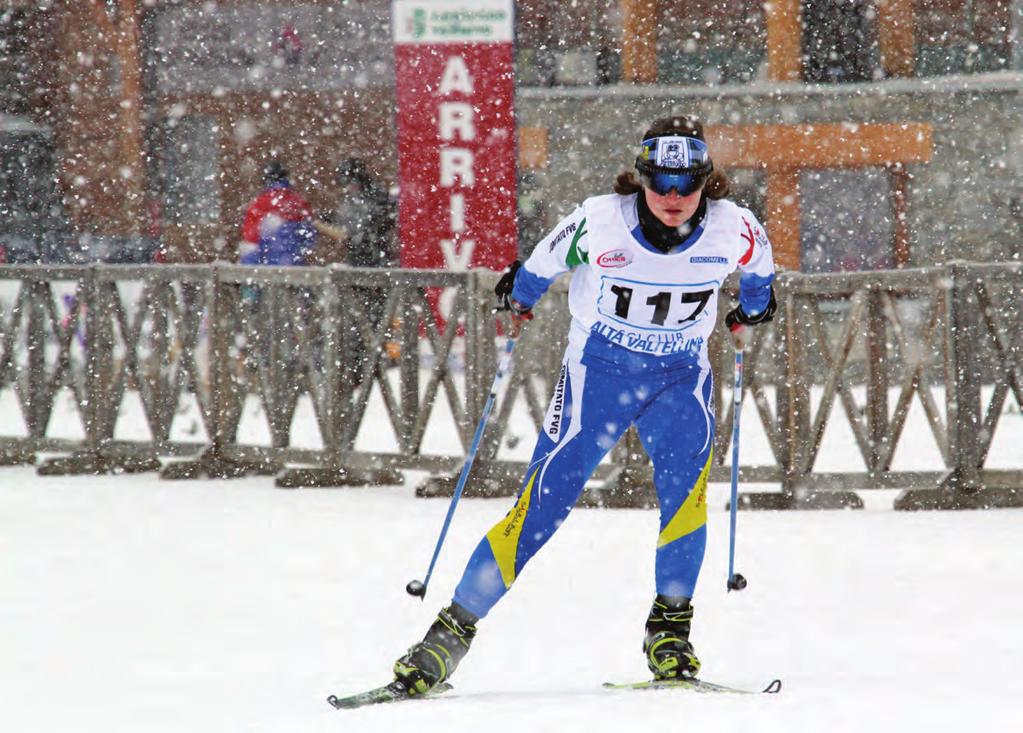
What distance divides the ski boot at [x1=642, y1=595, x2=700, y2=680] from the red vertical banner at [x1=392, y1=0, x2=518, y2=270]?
299 inches

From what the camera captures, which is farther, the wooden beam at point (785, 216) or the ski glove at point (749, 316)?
the wooden beam at point (785, 216)

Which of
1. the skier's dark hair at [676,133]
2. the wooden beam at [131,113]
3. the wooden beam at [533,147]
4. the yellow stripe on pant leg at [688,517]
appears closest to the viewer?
the skier's dark hair at [676,133]

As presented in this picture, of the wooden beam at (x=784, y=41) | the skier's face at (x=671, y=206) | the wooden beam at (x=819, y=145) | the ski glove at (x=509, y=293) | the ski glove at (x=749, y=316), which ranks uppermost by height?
the wooden beam at (x=784, y=41)

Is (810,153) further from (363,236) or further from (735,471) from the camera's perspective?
(735,471)

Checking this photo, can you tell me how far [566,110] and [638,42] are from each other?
294 centimetres

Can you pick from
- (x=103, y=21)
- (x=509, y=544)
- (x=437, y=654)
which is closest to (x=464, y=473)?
(x=509, y=544)

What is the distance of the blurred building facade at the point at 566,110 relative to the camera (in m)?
18.9

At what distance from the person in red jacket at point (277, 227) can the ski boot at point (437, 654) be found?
29.2 ft

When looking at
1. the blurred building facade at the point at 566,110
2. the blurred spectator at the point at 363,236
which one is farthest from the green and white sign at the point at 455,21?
the blurred building facade at the point at 566,110

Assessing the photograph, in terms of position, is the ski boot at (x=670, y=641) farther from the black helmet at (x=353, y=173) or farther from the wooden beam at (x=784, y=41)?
the wooden beam at (x=784, y=41)

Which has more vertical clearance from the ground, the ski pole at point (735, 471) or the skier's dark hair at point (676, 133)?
the skier's dark hair at point (676, 133)

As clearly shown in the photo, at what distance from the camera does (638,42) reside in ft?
69.9

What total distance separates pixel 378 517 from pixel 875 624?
11.6 feet

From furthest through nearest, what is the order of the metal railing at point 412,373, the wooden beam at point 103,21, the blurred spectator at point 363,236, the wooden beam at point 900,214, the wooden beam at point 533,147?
1. the wooden beam at point 103,21
2. the wooden beam at point 900,214
3. the wooden beam at point 533,147
4. the blurred spectator at point 363,236
5. the metal railing at point 412,373
